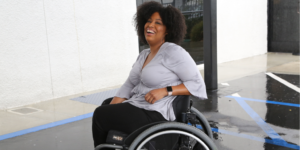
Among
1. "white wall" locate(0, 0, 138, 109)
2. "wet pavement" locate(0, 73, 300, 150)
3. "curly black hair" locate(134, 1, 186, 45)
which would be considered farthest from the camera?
"white wall" locate(0, 0, 138, 109)

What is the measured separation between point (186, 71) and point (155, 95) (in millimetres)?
283

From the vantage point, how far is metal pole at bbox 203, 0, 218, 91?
5562mm

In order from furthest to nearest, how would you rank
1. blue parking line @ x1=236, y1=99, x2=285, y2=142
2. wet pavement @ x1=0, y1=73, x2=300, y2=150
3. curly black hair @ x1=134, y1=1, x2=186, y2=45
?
blue parking line @ x1=236, y1=99, x2=285, y2=142 < wet pavement @ x1=0, y1=73, x2=300, y2=150 < curly black hair @ x1=134, y1=1, x2=186, y2=45

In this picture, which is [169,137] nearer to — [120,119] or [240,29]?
[120,119]

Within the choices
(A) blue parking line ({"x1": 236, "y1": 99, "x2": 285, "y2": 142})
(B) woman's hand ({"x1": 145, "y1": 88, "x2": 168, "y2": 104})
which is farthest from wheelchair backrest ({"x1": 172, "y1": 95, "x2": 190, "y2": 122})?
(A) blue parking line ({"x1": 236, "y1": 99, "x2": 285, "y2": 142})

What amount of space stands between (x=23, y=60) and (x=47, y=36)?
59 cm

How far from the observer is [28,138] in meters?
3.54

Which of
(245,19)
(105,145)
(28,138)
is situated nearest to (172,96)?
(105,145)

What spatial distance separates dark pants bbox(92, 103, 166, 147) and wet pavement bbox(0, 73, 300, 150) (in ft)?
3.74

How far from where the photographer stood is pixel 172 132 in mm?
2027

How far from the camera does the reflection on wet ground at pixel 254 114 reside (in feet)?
10.9

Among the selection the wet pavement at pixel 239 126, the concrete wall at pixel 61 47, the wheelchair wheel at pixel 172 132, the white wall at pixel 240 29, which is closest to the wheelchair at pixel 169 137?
the wheelchair wheel at pixel 172 132

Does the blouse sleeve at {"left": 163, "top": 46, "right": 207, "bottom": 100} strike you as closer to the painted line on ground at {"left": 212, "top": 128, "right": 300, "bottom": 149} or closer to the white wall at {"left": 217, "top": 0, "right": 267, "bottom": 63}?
the painted line on ground at {"left": 212, "top": 128, "right": 300, "bottom": 149}

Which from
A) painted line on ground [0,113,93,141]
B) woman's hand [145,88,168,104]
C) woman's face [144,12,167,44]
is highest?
woman's face [144,12,167,44]
